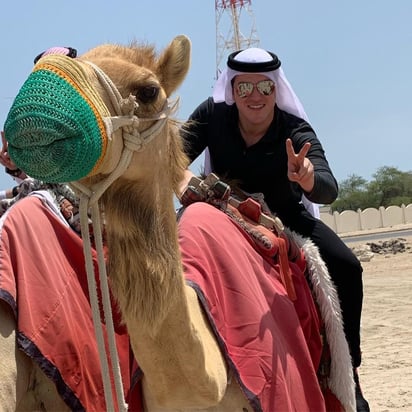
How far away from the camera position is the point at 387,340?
910 cm

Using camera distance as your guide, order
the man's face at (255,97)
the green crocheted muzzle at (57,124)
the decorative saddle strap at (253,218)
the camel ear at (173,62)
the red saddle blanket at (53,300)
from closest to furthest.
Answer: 1. the green crocheted muzzle at (57,124)
2. the camel ear at (173,62)
3. the red saddle blanket at (53,300)
4. the decorative saddle strap at (253,218)
5. the man's face at (255,97)

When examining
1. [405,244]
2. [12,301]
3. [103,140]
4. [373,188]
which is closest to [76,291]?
[12,301]

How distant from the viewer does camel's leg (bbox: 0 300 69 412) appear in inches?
116

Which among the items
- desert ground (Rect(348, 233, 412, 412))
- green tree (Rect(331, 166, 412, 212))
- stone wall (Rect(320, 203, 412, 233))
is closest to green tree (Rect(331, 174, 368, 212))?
green tree (Rect(331, 166, 412, 212))

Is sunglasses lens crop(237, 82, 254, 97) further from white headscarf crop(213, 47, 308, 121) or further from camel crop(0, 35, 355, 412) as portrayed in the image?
camel crop(0, 35, 355, 412)

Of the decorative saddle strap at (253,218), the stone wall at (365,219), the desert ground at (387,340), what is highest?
the decorative saddle strap at (253,218)

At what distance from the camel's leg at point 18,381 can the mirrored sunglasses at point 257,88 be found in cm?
178

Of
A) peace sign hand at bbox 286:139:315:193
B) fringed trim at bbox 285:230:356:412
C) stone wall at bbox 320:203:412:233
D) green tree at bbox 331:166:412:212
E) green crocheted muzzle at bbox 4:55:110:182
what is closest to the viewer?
green crocheted muzzle at bbox 4:55:110:182

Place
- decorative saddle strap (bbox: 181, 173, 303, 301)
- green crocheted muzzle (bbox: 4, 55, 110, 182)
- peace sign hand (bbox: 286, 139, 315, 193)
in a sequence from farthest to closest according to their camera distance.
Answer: decorative saddle strap (bbox: 181, 173, 303, 301)
peace sign hand (bbox: 286, 139, 315, 193)
green crocheted muzzle (bbox: 4, 55, 110, 182)

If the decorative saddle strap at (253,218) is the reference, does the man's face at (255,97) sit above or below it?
above

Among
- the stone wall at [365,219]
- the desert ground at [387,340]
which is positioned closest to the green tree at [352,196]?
the stone wall at [365,219]

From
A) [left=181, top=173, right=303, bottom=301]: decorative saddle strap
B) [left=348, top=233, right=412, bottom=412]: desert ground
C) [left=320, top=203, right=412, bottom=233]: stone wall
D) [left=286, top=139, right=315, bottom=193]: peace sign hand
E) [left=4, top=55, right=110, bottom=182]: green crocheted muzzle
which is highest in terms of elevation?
[left=4, top=55, right=110, bottom=182]: green crocheted muzzle

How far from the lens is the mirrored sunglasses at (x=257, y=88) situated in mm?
4133

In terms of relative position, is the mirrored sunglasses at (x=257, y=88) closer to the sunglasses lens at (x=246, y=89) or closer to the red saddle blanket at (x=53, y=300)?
the sunglasses lens at (x=246, y=89)
